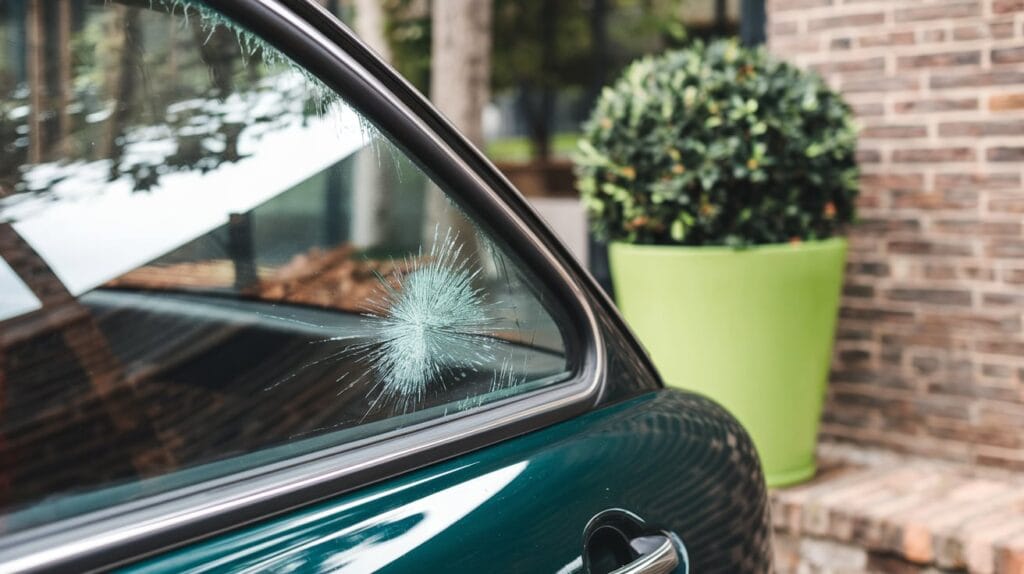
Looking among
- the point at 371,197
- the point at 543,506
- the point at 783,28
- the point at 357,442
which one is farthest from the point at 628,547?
the point at 783,28

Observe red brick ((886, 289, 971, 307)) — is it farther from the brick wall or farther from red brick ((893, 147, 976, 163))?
red brick ((893, 147, 976, 163))

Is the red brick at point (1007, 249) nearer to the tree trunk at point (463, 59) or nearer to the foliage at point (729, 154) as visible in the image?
the foliage at point (729, 154)

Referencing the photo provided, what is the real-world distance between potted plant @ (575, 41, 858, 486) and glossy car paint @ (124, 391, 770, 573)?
1746 millimetres

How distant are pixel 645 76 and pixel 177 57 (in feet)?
8.43

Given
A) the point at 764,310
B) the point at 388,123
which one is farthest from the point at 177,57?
the point at 764,310

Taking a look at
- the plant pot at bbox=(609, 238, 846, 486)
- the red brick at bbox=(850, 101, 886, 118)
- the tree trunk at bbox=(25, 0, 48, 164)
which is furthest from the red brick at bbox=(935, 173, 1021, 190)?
the tree trunk at bbox=(25, 0, 48, 164)

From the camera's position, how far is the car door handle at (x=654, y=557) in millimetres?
1275

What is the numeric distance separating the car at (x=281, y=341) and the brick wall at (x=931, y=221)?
2.63 m

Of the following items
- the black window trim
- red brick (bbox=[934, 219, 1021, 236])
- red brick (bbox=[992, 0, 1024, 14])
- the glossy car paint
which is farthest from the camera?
red brick (bbox=[934, 219, 1021, 236])

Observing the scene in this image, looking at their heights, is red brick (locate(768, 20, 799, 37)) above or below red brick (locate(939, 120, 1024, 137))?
above

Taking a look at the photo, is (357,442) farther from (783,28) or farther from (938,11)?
(783,28)

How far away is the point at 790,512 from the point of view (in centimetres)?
352

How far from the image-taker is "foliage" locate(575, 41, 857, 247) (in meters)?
3.38

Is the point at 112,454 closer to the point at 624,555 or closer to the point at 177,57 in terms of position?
the point at 177,57
